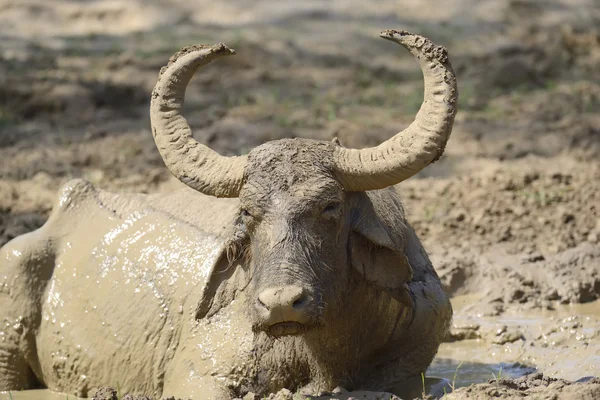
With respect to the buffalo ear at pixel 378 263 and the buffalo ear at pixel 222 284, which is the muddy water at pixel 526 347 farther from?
the buffalo ear at pixel 222 284

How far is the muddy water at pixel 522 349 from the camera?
22.6 feet

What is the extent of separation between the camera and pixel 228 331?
6.12 metres

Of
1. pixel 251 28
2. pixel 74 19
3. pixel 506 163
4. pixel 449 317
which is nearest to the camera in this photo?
pixel 449 317

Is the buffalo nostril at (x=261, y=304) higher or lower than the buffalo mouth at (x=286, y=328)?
higher

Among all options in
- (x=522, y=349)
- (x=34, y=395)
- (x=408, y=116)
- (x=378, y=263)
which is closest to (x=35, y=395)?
(x=34, y=395)

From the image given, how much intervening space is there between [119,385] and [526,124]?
6.58m

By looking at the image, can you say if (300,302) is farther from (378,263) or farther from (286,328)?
(378,263)

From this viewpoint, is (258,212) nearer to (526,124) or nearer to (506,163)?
(506,163)

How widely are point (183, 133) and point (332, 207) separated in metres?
0.92

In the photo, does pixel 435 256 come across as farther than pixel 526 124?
No

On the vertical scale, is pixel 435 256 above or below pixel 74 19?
below

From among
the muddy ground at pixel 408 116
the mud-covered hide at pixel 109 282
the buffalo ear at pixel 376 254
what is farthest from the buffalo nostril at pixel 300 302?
the mud-covered hide at pixel 109 282

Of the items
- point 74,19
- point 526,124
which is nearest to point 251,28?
point 74,19

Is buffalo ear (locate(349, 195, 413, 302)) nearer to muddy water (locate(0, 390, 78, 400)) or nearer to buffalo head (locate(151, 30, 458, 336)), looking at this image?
buffalo head (locate(151, 30, 458, 336))
